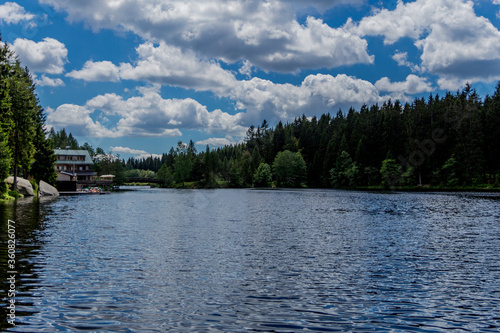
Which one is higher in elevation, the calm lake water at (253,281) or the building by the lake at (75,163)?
the building by the lake at (75,163)

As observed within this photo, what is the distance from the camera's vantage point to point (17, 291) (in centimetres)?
1481

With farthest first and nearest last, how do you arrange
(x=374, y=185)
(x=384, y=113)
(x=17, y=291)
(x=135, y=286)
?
(x=384, y=113) → (x=374, y=185) → (x=135, y=286) → (x=17, y=291)

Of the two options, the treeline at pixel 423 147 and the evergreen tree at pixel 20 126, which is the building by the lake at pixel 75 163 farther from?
the treeline at pixel 423 147

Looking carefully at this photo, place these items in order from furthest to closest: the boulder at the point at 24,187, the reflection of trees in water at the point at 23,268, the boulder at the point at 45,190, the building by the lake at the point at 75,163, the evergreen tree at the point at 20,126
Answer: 1. the building by the lake at the point at 75,163
2. the boulder at the point at 45,190
3. the boulder at the point at 24,187
4. the evergreen tree at the point at 20,126
5. the reflection of trees in water at the point at 23,268

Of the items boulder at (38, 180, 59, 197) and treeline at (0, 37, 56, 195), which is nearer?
treeline at (0, 37, 56, 195)

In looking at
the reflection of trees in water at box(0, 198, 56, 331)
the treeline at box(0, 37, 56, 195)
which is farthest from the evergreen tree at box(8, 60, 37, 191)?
the reflection of trees in water at box(0, 198, 56, 331)

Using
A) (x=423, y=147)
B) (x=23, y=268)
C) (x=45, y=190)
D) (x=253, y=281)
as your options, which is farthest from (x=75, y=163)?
(x=253, y=281)

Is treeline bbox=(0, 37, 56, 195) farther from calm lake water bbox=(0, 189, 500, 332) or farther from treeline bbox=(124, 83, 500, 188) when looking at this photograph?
treeline bbox=(124, 83, 500, 188)

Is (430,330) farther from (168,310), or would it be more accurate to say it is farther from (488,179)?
(488,179)

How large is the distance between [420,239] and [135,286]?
2276 centimetres

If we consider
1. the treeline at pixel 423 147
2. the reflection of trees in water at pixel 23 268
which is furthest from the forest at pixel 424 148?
the reflection of trees in water at pixel 23 268

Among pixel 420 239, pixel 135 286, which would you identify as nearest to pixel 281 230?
pixel 420 239

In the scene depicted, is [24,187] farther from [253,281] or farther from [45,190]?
[253,281]

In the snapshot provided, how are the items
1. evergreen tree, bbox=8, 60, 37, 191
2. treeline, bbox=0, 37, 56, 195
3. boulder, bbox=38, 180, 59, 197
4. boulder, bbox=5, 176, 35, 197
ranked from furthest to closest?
boulder, bbox=38, 180, 59, 197, boulder, bbox=5, 176, 35, 197, evergreen tree, bbox=8, 60, 37, 191, treeline, bbox=0, 37, 56, 195
